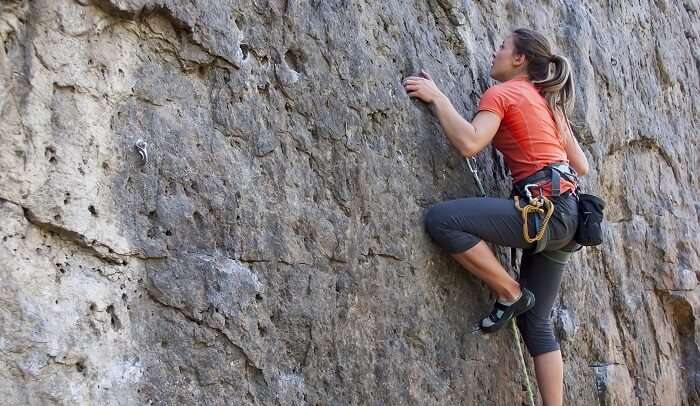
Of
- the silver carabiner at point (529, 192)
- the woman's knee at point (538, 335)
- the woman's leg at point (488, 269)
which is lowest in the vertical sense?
the woman's knee at point (538, 335)

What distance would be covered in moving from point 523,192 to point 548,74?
0.64m

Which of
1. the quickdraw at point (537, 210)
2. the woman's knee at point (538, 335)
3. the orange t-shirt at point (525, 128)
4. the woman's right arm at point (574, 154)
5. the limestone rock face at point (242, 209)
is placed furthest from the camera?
the woman's right arm at point (574, 154)

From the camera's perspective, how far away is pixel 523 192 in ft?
12.3

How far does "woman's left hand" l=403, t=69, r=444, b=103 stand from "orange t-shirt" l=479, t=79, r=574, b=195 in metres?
0.23

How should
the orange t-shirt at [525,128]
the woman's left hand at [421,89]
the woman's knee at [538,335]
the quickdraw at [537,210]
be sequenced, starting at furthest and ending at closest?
the woman's knee at [538,335], the woman's left hand at [421,89], the orange t-shirt at [525,128], the quickdraw at [537,210]

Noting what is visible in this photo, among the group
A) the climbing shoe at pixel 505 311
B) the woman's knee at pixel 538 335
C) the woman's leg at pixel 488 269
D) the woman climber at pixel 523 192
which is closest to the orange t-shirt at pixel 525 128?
the woman climber at pixel 523 192

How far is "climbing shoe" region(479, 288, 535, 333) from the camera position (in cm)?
386

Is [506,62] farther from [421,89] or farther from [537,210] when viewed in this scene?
[537,210]

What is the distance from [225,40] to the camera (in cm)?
316

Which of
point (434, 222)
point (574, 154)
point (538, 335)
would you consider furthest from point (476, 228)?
point (574, 154)

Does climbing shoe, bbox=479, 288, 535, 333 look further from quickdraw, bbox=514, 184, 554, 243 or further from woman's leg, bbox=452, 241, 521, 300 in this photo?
quickdraw, bbox=514, 184, 554, 243

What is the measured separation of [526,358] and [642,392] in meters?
1.60

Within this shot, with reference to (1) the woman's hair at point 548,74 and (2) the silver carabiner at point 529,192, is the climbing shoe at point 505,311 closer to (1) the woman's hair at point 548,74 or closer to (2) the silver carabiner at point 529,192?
(2) the silver carabiner at point 529,192

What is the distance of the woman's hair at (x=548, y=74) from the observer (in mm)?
3957
